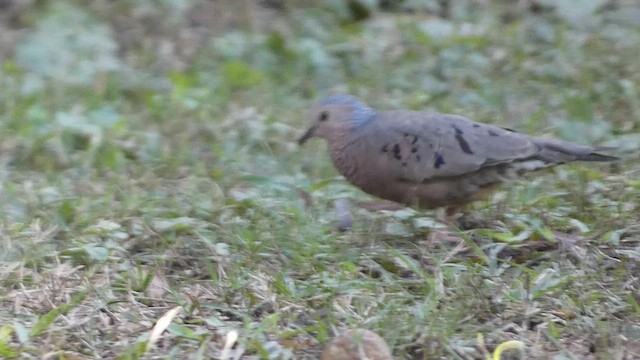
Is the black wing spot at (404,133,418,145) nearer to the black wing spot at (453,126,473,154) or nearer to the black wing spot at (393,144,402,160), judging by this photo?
the black wing spot at (393,144,402,160)

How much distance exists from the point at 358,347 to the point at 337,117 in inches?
70.7

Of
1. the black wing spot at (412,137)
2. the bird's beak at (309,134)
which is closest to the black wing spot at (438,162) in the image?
the black wing spot at (412,137)

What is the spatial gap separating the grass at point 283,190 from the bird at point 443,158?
0.12m

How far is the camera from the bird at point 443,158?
4.62 meters

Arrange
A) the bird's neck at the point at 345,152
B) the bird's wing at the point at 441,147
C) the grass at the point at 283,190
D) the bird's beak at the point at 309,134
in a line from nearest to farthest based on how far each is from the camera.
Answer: the grass at the point at 283,190
the bird's wing at the point at 441,147
the bird's neck at the point at 345,152
the bird's beak at the point at 309,134

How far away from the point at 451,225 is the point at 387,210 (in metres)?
0.34

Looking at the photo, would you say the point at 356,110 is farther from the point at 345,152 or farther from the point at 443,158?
the point at 443,158

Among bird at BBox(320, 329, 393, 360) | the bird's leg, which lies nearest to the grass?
the bird's leg

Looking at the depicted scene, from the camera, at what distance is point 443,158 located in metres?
4.62

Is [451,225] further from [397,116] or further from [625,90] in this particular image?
[625,90]

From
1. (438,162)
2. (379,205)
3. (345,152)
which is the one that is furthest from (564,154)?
(345,152)

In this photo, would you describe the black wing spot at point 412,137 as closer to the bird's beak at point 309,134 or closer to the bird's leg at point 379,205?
the bird's leg at point 379,205

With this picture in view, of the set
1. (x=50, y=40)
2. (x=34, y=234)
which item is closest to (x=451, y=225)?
(x=34, y=234)

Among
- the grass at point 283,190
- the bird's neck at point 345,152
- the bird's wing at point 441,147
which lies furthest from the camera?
the bird's neck at point 345,152
